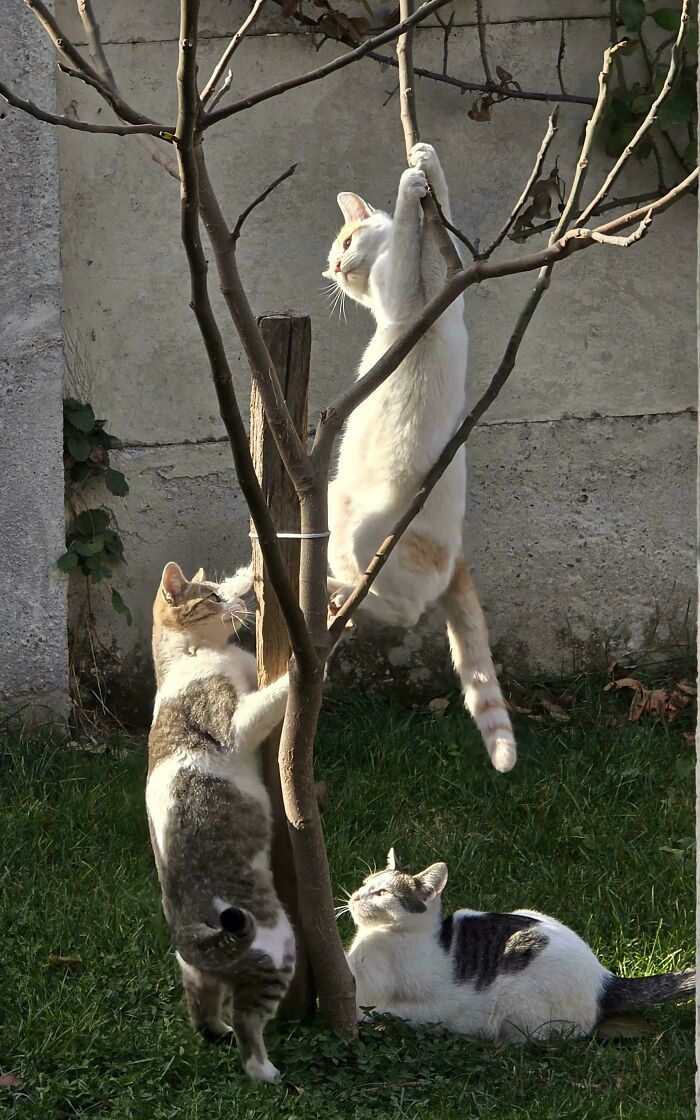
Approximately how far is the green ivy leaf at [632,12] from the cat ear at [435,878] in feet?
10.5

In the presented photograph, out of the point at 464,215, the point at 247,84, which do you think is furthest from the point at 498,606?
the point at 247,84

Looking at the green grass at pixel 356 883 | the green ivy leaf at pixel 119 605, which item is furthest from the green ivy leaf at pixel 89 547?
the green grass at pixel 356 883

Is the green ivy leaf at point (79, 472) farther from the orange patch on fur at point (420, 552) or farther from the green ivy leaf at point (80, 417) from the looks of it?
the orange patch on fur at point (420, 552)

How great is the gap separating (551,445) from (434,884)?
2345 millimetres

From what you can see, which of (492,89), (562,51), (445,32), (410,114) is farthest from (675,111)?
(410,114)

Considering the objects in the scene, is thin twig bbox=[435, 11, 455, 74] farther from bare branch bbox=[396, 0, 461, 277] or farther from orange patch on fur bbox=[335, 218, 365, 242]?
bare branch bbox=[396, 0, 461, 277]

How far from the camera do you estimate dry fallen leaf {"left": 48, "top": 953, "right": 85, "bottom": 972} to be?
342 centimetres

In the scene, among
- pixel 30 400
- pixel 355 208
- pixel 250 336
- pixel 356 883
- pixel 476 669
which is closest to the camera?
pixel 250 336

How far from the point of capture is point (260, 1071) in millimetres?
2936

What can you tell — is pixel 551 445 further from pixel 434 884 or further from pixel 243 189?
pixel 434 884

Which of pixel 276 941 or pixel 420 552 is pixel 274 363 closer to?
A: pixel 420 552

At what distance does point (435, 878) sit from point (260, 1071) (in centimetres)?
69

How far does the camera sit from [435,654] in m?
5.24

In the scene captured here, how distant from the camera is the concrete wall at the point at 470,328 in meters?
4.89
